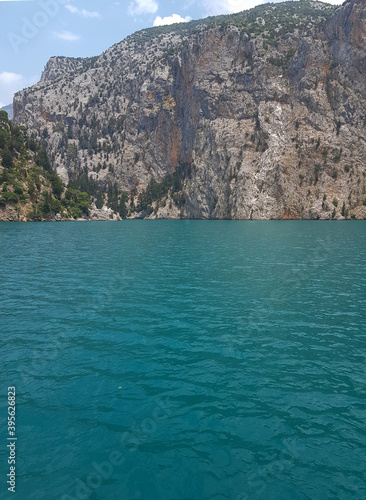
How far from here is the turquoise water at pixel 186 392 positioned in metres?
7.88

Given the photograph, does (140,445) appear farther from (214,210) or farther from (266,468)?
(214,210)

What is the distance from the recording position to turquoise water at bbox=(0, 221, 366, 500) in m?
7.88

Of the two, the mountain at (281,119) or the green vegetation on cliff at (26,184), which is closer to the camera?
the green vegetation on cliff at (26,184)

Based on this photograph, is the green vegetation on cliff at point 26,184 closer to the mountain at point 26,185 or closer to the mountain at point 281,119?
the mountain at point 26,185

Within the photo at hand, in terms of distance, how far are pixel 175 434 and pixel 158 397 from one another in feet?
5.80

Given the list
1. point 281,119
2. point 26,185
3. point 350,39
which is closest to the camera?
point 26,185

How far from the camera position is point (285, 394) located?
36.7 ft

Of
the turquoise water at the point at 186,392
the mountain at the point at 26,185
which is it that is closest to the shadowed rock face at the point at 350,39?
the mountain at the point at 26,185

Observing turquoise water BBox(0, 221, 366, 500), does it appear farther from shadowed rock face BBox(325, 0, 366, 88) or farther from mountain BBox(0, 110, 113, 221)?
shadowed rock face BBox(325, 0, 366, 88)

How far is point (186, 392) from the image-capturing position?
1127 cm

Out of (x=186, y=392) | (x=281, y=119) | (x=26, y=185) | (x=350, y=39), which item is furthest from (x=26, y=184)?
(x=350, y=39)

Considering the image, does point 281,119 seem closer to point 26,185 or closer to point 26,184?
point 26,184

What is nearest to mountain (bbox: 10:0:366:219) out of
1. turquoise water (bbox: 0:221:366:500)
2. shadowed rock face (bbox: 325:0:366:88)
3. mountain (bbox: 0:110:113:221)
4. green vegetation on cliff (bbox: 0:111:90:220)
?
shadowed rock face (bbox: 325:0:366:88)

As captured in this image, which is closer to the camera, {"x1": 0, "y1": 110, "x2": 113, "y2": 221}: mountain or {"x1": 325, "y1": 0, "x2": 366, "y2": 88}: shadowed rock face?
{"x1": 0, "y1": 110, "x2": 113, "y2": 221}: mountain
